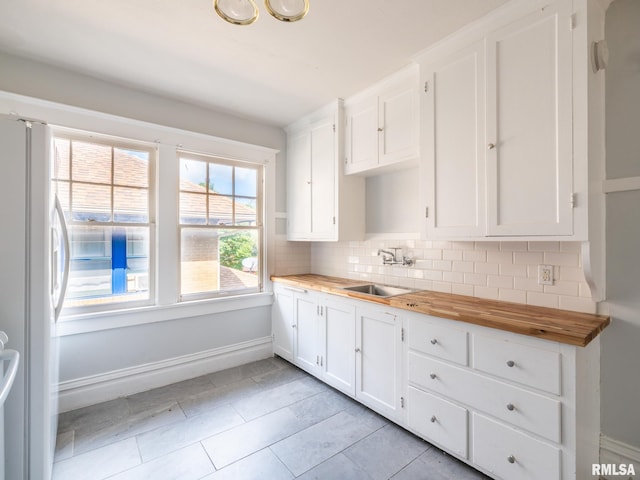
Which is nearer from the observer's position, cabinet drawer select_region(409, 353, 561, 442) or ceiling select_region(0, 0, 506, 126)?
cabinet drawer select_region(409, 353, 561, 442)

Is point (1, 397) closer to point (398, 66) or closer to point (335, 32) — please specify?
point (335, 32)

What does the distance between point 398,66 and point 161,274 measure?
8.62 ft

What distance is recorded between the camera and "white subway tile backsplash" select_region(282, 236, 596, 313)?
1753 millimetres

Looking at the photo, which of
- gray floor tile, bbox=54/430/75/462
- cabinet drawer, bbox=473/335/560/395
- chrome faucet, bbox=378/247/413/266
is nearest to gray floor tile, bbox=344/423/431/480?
cabinet drawer, bbox=473/335/560/395

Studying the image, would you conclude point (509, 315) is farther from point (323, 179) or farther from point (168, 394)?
point (168, 394)

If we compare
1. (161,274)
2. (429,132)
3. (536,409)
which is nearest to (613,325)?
(536,409)

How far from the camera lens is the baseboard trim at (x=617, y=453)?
158 centimetres

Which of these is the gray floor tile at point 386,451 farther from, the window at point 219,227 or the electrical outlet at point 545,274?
the window at point 219,227

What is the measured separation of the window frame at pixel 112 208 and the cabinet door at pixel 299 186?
4.48 ft

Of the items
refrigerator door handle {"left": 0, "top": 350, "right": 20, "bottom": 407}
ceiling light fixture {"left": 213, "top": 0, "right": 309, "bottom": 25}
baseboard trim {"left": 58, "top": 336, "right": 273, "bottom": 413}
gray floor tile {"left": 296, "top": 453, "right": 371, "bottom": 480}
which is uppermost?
ceiling light fixture {"left": 213, "top": 0, "right": 309, "bottom": 25}

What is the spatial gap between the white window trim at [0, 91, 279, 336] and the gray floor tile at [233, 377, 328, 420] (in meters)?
0.93

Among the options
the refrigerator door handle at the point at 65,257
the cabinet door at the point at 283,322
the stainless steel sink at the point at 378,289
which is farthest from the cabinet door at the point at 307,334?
the refrigerator door handle at the point at 65,257

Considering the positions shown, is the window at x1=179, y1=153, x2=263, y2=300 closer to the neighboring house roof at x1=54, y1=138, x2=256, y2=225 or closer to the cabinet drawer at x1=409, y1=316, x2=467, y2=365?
the neighboring house roof at x1=54, y1=138, x2=256, y2=225

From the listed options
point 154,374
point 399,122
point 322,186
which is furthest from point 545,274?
point 154,374
